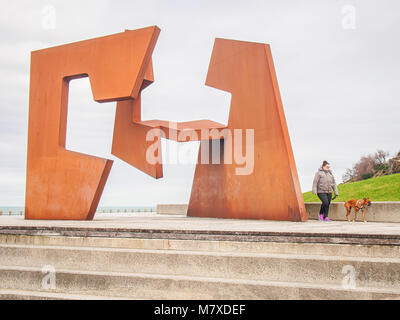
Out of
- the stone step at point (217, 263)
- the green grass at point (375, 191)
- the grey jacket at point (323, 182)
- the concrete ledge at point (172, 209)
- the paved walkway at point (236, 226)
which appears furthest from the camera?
the green grass at point (375, 191)

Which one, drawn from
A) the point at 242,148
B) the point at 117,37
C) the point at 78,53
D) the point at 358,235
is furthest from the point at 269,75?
the point at 358,235

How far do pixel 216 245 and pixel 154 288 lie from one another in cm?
96

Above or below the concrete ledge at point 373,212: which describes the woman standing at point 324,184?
above

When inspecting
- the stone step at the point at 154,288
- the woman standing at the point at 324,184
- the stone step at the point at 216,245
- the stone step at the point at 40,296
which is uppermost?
the woman standing at the point at 324,184

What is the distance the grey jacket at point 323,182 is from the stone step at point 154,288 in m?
6.22

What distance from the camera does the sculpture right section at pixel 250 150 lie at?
9539 mm

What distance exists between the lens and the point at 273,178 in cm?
973

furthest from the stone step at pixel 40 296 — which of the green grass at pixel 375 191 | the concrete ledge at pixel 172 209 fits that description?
the green grass at pixel 375 191

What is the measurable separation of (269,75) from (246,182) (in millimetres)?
2825

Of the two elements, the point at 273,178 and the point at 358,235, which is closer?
the point at 358,235

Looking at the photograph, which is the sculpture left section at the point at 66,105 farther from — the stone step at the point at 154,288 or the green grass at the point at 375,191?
the green grass at the point at 375,191

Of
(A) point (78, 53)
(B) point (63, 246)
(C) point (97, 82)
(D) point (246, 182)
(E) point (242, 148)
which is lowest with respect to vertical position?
(B) point (63, 246)

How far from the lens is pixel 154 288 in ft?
15.6
